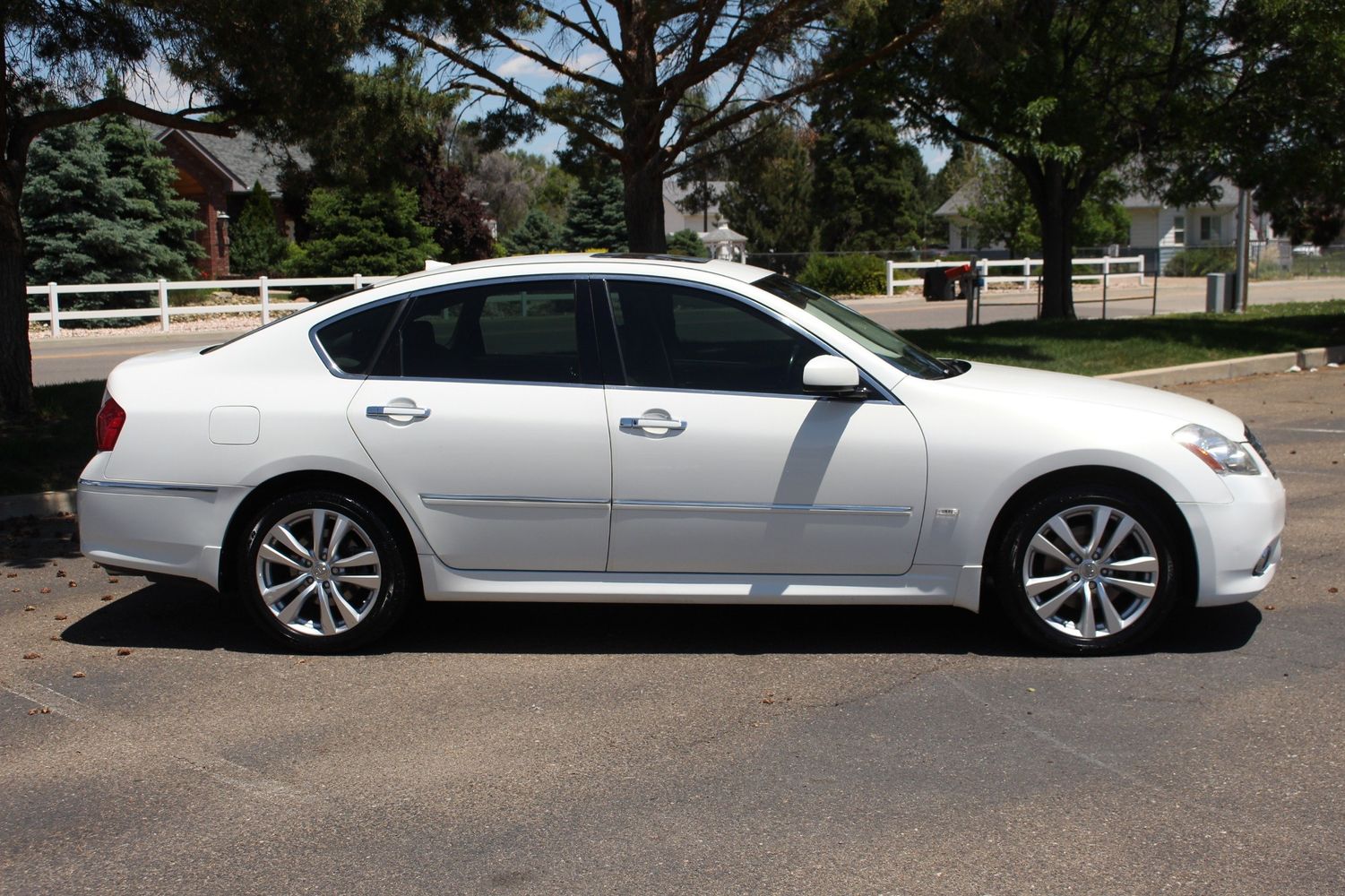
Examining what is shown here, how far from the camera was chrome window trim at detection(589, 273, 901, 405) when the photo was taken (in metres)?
5.51

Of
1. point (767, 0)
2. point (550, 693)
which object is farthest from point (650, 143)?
point (550, 693)

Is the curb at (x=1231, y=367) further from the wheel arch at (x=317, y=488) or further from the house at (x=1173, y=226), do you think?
the house at (x=1173, y=226)

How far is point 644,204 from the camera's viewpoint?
15.4 metres

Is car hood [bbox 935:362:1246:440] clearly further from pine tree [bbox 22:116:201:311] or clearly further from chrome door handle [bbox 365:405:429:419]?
pine tree [bbox 22:116:201:311]

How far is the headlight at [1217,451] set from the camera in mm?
5438

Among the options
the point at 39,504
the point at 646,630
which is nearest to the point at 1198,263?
the point at 39,504

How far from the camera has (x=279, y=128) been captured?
11.8m

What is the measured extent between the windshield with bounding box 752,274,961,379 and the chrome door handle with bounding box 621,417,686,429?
2.48 feet

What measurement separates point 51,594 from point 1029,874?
5246 millimetres

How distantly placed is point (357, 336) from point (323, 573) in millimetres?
1028

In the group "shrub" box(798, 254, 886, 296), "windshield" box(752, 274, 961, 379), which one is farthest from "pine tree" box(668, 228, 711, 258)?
"windshield" box(752, 274, 961, 379)

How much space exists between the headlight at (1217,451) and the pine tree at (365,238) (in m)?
32.2

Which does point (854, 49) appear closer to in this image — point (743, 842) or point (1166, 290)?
point (743, 842)

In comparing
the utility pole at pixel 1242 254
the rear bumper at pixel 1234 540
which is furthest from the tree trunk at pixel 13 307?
the utility pole at pixel 1242 254
